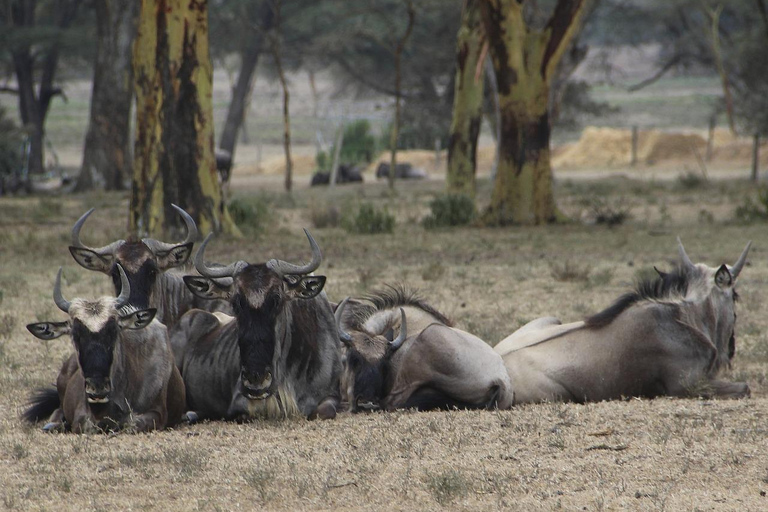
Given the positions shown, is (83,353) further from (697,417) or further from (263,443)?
(697,417)

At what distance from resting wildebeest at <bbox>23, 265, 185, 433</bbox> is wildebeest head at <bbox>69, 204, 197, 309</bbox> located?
0.71 meters

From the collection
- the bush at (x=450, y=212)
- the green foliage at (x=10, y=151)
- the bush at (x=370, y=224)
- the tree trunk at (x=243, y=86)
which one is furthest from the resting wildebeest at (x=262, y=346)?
the tree trunk at (x=243, y=86)

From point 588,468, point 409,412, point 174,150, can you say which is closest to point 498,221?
point 174,150

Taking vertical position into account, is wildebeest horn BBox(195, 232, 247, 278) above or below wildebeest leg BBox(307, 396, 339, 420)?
above

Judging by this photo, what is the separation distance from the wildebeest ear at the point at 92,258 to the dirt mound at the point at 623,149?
3557cm

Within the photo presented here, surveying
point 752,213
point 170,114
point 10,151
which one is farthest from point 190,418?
point 10,151

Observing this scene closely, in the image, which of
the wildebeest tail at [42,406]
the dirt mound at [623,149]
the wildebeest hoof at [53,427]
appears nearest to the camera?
the wildebeest hoof at [53,427]

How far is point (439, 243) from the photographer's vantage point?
16.4m

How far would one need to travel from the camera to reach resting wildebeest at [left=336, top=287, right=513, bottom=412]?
7332mm

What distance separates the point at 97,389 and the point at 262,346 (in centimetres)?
98

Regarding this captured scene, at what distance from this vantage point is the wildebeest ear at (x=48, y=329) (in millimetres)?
6707

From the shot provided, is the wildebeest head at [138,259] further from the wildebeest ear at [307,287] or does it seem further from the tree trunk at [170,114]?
the tree trunk at [170,114]

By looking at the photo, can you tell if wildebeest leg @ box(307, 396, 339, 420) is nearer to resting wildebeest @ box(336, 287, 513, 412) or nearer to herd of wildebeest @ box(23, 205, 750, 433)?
herd of wildebeest @ box(23, 205, 750, 433)

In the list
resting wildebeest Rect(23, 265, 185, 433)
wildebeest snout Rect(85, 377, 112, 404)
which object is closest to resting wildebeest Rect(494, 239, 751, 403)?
resting wildebeest Rect(23, 265, 185, 433)
